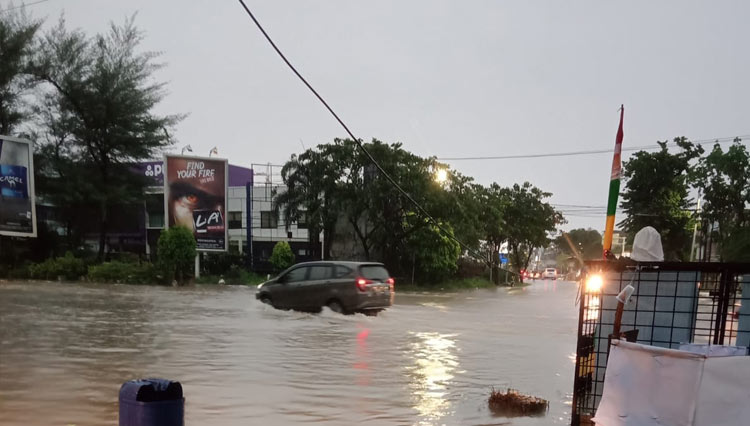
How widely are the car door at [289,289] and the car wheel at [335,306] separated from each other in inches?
35.3

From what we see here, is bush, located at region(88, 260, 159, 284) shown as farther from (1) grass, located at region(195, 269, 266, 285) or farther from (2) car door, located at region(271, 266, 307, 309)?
(2) car door, located at region(271, 266, 307, 309)

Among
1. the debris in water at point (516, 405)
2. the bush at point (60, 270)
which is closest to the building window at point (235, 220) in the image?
the bush at point (60, 270)

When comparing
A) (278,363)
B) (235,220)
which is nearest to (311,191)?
(235,220)

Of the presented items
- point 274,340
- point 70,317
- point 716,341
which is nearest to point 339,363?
point 274,340

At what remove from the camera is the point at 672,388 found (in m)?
2.85

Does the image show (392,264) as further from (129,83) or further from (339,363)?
(339,363)

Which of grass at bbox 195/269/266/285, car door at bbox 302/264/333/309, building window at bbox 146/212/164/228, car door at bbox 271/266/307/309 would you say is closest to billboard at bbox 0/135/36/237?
grass at bbox 195/269/266/285

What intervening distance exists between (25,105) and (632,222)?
38037 mm

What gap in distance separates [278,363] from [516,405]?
3788 mm

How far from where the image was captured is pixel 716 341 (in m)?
3.46

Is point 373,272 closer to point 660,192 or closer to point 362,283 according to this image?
point 362,283

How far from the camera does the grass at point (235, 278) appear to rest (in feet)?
98.1

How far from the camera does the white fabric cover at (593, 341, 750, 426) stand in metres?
2.71

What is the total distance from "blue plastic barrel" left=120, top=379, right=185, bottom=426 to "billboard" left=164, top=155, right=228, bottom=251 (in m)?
28.3
